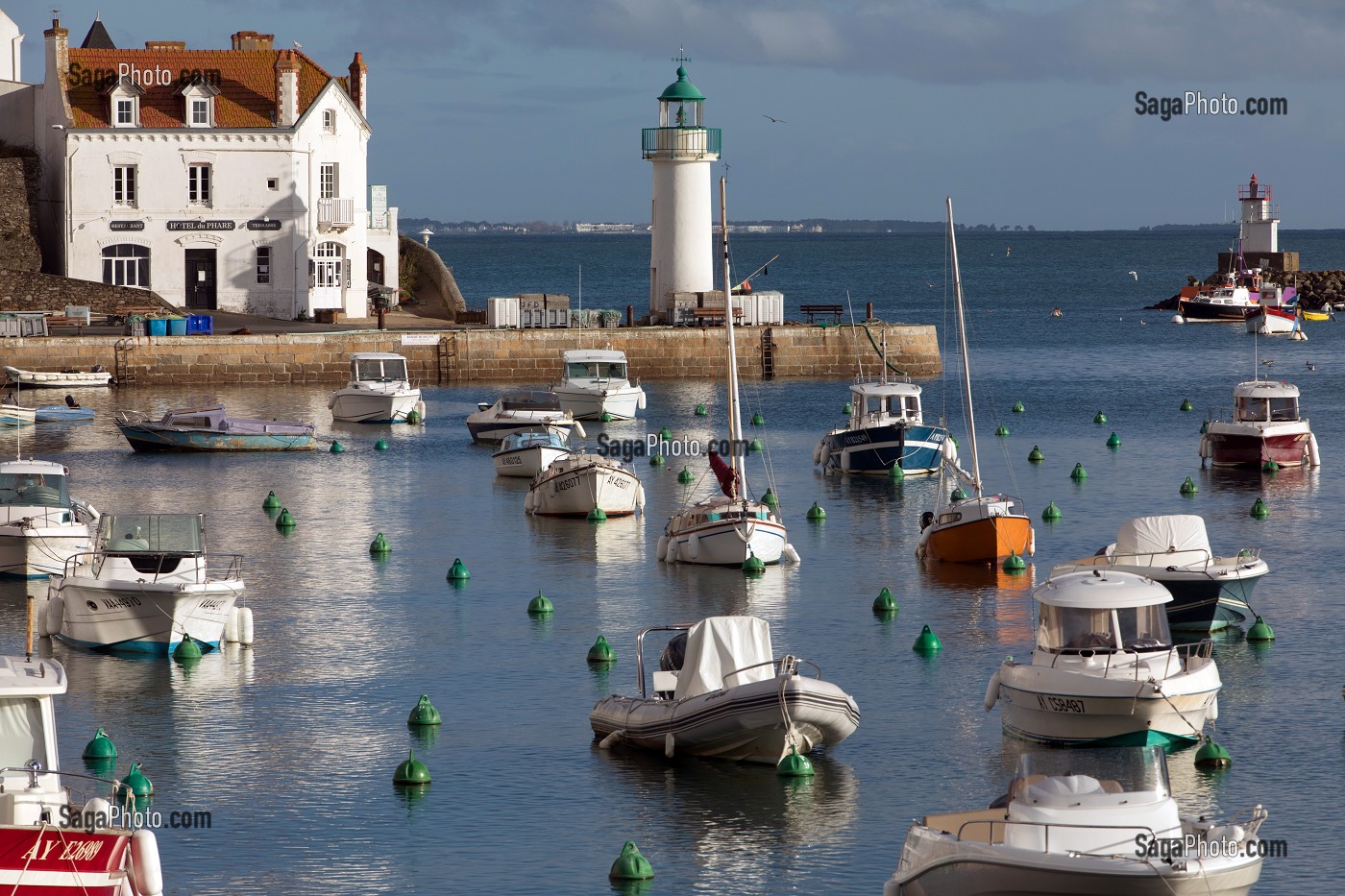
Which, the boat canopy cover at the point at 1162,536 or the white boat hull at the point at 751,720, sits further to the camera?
the boat canopy cover at the point at 1162,536

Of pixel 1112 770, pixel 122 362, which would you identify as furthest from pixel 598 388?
pixel 1112 770

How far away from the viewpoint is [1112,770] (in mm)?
16500

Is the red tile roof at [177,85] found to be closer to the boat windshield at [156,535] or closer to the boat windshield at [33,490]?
the boat windshield at [33,490]

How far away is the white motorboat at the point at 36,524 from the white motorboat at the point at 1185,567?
1707cm

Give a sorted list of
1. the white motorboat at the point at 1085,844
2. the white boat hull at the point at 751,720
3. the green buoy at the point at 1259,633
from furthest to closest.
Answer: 1. the green buoy at the point at 1259,633
2. the white boat hull at the point at 751,720
3. the white motorboat at the point at 1085,844

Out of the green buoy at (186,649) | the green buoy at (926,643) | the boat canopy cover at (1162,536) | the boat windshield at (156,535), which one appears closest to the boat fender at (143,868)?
the green buoy at (186,649)

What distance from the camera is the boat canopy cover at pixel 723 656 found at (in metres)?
21.9

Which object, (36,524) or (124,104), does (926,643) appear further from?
(124,104)

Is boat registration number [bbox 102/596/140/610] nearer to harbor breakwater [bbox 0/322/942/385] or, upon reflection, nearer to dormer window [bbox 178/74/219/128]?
harbor breakwater [bbox 0/322/942/385]

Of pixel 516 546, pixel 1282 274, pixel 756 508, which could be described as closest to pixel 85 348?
pixel 516 546

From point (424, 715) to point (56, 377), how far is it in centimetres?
4529

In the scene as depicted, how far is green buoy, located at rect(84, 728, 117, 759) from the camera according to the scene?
2200cm

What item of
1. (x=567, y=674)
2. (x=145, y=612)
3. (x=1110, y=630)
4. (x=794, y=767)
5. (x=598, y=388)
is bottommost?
(x=794, y=767)

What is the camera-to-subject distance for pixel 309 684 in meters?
26.3
